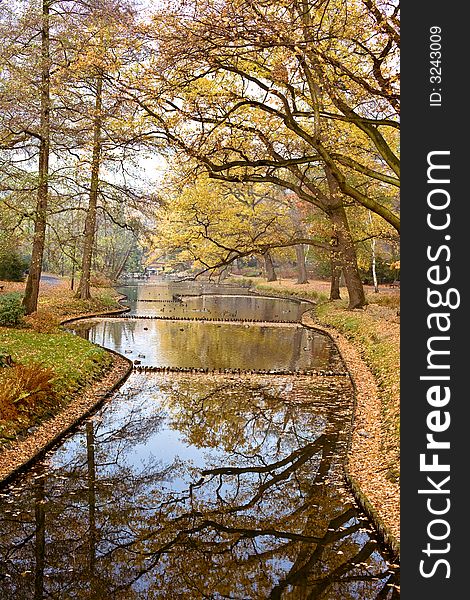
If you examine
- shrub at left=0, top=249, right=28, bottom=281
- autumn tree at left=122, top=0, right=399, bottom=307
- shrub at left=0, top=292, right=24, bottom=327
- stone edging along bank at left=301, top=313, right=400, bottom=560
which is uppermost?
autumn tree at left=122, top=0, right=399, bottom=307

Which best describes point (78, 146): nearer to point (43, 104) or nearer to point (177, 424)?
point (43, 104)

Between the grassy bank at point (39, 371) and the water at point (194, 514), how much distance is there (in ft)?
2.27

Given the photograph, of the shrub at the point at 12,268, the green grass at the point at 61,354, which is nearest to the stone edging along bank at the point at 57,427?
the green grass at the point at 61,354

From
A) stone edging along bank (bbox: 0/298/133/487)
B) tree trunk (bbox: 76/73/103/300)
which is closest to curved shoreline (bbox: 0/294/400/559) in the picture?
stone edging along bank (bbox: 0/298/133/487)

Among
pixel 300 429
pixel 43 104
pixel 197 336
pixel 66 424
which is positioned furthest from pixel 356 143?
pixel 66 424

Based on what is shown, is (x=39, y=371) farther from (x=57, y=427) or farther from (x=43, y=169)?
(x=43, y=169)

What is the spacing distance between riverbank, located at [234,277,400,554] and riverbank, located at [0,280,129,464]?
4.24 m

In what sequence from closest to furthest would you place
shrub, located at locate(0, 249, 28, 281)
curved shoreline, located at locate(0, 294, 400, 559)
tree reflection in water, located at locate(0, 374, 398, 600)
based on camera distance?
tree reflection in water, located at locate(0, 374, 398, 600) → curved shoreline, located at locate(0, 294, 400, 559) → shrub, located at locate(0, 249, 28, 281)

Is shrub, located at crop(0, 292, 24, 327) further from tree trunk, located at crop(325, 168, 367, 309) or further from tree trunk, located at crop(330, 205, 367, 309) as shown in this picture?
tree trunk, located at crop(330, 205, 367, 309)

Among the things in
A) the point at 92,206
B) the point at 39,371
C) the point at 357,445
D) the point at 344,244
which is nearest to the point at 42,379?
the point at 39,371

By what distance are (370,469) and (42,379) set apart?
5.29 metres

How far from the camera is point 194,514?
628 centimetres

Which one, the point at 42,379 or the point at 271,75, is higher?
the point at 271,75

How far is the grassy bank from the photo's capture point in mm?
8531
